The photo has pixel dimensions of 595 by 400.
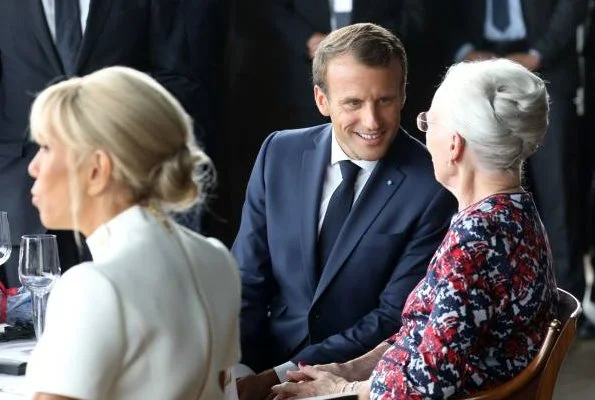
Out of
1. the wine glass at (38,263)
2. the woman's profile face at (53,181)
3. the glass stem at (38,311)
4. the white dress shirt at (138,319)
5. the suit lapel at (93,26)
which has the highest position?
the woman's profile face at (53,181)

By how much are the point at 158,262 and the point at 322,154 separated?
144 cm

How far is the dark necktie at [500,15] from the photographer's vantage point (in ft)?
17.4

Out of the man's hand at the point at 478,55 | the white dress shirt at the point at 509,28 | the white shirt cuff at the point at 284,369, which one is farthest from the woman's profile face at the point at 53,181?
the white dress shirt at the point at 509,28

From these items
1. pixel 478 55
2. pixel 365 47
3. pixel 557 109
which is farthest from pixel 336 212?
pixel 557 109

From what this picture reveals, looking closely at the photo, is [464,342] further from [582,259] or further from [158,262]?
[582,259]

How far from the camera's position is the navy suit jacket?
2912mm

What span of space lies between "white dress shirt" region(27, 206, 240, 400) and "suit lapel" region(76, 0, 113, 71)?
290 centimetres

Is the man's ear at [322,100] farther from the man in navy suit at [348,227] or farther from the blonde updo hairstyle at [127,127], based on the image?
the blonde updo hairstyle at [127,127]

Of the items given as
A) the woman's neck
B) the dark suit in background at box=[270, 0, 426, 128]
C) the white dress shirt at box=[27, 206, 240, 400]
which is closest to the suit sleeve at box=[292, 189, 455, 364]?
the woman's neck

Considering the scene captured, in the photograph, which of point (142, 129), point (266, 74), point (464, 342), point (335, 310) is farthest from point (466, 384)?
point (266, 74)

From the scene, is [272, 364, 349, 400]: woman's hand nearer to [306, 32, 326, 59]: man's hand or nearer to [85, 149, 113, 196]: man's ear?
[85, 149, 113, 196]: man's ear

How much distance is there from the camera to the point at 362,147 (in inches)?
117

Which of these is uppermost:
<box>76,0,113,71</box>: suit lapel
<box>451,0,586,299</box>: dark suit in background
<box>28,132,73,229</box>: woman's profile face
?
<box>28,132,73,229</box>: woman's profile face

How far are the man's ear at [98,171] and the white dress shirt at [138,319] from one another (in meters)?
0.05
